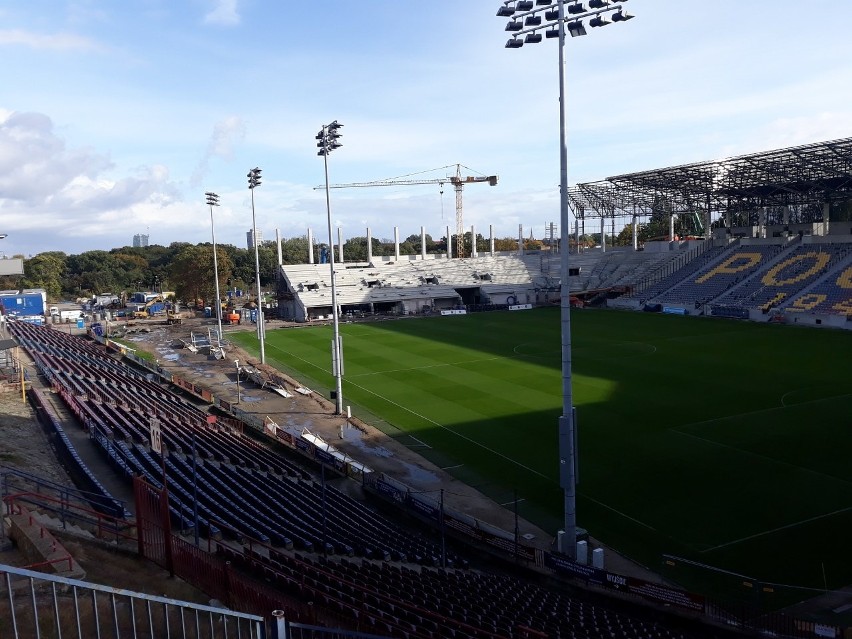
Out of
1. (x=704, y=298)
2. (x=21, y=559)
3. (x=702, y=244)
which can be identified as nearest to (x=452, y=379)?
(x=21, y=559)

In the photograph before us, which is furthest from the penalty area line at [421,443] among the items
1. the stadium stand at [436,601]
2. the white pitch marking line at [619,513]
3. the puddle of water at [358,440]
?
the stadium stand at [436,601]

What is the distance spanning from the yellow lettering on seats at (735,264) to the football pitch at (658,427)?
1649 cm

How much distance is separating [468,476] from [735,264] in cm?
5671

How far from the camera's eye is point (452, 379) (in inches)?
1553

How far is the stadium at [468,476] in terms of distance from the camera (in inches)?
451

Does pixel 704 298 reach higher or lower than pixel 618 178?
lower

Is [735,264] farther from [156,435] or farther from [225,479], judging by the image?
[156,435]

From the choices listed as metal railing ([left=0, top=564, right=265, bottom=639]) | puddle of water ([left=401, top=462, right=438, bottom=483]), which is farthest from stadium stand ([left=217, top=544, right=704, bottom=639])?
puddle of water ([left=401, top=462, right=438, bottom=483])

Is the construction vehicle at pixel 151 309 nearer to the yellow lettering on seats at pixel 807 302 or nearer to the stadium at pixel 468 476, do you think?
the stadium at pixel 468 476

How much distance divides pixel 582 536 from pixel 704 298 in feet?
181

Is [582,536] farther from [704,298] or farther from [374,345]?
[704,298]

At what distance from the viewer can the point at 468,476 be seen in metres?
23.7

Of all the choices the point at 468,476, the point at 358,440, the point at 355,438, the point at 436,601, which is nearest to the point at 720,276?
the point at 355,438

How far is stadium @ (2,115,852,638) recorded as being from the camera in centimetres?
1145
